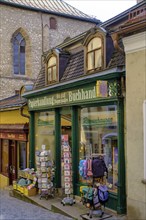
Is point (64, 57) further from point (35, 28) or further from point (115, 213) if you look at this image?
point (35, 28)

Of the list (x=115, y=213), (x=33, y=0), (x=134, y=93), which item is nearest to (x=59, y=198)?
(x=115, y=213)

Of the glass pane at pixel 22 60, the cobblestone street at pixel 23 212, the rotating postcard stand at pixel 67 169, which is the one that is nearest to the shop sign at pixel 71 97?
the rotating postcard stand at pixel 67 169

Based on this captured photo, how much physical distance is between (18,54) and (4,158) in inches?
392

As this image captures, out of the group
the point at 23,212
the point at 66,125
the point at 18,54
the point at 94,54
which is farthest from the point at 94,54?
the point at 18,54

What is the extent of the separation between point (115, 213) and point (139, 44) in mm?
4246

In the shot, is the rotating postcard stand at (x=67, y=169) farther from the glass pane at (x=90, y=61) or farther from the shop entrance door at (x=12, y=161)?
the shop entrance door at (x=12, y=161)

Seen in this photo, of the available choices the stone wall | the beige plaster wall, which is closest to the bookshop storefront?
the beige plaster wall

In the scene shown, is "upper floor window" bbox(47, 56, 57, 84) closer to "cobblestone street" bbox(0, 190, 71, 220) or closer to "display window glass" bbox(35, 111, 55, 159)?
"display window glass" bbox(35, 111, 55, 159)

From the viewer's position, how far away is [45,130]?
42.9ft

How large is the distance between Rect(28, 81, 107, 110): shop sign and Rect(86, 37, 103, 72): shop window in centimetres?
66

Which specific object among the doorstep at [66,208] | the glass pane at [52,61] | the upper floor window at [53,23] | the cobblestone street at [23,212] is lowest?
the cobblestone street at [23,212]

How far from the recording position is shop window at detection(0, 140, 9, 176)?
17516mm

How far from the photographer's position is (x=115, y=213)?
8750 mm

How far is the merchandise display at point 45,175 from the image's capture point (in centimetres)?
1148
